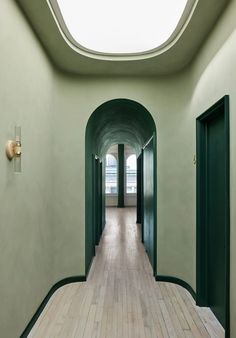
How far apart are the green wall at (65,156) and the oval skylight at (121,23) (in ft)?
1.63

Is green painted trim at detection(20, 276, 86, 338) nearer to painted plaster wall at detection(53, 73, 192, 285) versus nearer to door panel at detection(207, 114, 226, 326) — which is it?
painted plaster wall at detection(53, 73, 192, 285)

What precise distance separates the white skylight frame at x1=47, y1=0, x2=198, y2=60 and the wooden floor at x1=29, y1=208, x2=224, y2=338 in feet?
9.67

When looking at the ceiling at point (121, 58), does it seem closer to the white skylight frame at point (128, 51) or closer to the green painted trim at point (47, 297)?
the white skylight frame at point (128, 51)

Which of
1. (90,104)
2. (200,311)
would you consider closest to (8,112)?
(90,104)

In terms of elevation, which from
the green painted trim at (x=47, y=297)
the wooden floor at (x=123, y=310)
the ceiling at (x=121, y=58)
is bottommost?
the wooden floor at (x=123, y=310)

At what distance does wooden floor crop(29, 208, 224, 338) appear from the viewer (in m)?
2.61

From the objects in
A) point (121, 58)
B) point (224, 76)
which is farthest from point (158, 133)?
point (224, 76)

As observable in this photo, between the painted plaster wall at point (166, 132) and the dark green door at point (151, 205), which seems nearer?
the painted plaster wall at point (166, 132)

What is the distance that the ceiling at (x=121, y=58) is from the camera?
95.0 inches

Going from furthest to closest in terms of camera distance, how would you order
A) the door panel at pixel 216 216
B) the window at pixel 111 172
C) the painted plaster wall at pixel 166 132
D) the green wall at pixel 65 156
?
the window at pixel 111 172 < the painted plaster wall at pixel 166 132 < the door panel at pixel 216 216 < the green wall at pixel 65 156

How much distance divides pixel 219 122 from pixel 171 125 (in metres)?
1.17

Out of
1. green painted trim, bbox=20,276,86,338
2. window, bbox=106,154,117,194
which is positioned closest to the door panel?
green painted trim, bbox=20,276,86,338

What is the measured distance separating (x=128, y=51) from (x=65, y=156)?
5.25ft

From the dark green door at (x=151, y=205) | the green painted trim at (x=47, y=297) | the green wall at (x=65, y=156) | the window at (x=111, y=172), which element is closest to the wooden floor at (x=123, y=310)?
the green painted trim at (x=47, y=297)
